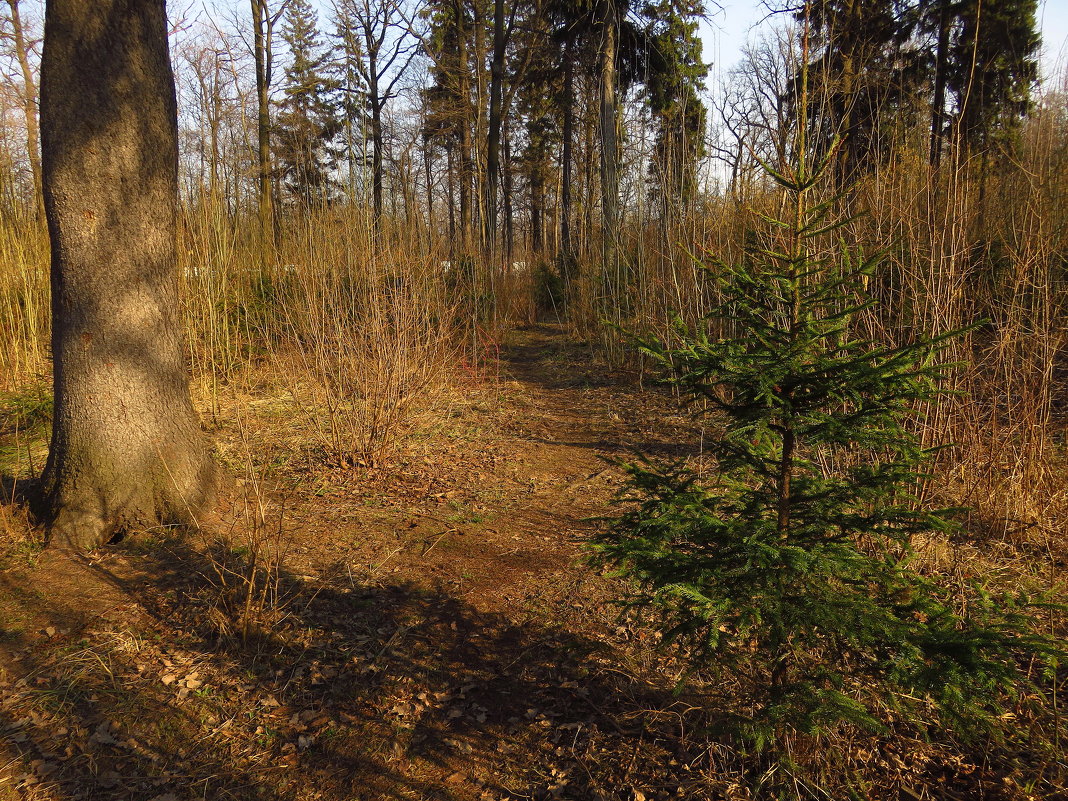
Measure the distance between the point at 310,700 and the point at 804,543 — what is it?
6.38ft

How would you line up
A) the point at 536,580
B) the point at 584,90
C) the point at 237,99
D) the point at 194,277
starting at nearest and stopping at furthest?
the point at 536,580 < the point at 237,99 < the point at 194,277 < the point at 584,90

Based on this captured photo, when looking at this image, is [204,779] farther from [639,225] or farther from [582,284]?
[582,284]

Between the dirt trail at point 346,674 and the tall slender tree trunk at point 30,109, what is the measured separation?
161 inches

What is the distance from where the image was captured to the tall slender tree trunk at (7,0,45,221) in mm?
6266

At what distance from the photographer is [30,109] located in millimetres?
6766

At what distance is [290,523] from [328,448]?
0.97 metres

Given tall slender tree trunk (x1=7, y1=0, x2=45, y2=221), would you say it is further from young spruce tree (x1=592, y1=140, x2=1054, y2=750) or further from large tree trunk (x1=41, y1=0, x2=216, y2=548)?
young spruce tree (x1=592, y1=140, x2=1054, y2=750)

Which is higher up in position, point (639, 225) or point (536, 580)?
Result: point (639, 225)

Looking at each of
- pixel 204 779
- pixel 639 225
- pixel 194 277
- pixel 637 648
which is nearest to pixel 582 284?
pixel 639 225

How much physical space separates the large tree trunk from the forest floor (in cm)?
32

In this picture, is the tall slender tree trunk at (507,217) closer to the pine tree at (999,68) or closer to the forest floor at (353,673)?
the pine tree at (999,68)

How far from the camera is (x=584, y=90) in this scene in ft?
45.9

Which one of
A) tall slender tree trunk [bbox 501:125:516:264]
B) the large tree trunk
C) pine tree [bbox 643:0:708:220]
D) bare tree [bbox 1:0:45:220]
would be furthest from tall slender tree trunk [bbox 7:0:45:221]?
tall slender tree trunk [bbox 501:125:516:264]

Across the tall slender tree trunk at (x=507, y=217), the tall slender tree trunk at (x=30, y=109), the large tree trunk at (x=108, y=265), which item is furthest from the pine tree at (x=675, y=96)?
the tall slender tree trunk at (x=30, y=109)
